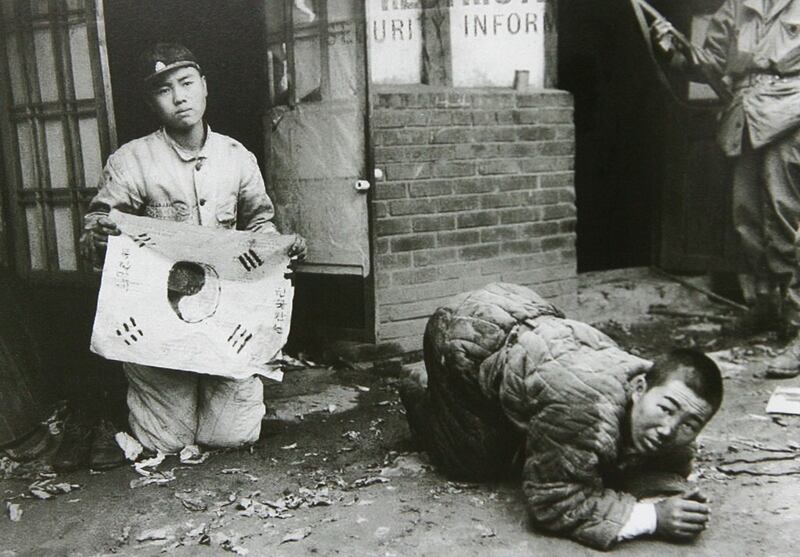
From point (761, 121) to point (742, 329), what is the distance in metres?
1.62

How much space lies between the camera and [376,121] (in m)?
5.37

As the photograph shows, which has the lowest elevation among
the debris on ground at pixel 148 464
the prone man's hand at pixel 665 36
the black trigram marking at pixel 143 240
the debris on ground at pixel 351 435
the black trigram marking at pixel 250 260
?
the debris on ground at pixel 351 435

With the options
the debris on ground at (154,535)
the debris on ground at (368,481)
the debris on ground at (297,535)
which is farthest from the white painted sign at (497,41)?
the debris on ground at (154,535)

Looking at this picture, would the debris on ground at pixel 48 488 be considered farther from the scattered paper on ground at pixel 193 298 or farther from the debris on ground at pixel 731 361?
the debris on ground at pixel 731 361

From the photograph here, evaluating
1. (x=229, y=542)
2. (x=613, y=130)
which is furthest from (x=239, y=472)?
(x=613, y=130)

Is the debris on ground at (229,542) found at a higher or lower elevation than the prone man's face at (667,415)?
lower

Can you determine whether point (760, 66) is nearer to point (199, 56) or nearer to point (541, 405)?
point (541, 405)

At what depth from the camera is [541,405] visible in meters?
3.13

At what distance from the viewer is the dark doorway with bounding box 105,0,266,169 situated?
6461 millimetres

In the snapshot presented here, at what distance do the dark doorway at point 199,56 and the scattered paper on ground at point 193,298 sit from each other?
7.60ft

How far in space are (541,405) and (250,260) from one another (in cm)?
180

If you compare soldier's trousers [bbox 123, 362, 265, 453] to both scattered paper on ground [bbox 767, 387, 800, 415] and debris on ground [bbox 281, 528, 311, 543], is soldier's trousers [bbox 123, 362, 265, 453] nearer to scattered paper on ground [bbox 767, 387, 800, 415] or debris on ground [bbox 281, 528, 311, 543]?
debris on ground [bbox 281, 528, 311, 543]

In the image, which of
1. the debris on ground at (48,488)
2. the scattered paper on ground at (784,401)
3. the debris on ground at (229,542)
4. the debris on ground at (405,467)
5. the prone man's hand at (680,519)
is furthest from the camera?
the scattered paper on ground at (784,401)

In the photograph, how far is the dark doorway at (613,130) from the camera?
25.7 feet
